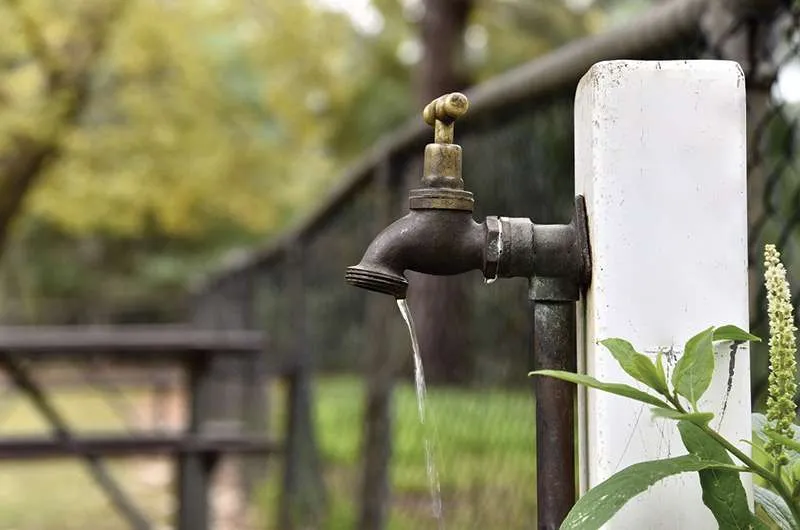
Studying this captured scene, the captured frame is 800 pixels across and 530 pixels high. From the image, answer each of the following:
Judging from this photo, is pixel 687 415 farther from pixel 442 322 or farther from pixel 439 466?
pixel 442 322

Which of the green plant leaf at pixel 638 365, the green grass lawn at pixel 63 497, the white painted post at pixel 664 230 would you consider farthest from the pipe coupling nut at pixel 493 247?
the green grass lawn at pixel 63 497

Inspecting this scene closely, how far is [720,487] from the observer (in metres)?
0.77

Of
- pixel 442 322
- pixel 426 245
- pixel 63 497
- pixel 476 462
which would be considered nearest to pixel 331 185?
pixel 442 322

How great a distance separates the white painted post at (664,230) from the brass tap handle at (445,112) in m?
0.12

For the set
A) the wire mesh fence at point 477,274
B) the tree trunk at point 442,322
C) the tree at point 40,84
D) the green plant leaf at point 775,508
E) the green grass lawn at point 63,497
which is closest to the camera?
the green plant leaf at point 775,508

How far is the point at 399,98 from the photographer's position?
15289 millimetres

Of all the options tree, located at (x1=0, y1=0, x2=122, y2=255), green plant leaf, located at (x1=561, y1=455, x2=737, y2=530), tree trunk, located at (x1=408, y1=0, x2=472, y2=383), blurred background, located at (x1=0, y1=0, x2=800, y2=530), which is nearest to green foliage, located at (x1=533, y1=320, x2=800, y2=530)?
green plant leaf, located at (x1=561, y1=455, x2=737, y2=530)

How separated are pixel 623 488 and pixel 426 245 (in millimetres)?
335

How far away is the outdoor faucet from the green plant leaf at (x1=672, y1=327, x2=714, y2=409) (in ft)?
0.74

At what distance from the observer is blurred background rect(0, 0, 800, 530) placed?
1869 mm

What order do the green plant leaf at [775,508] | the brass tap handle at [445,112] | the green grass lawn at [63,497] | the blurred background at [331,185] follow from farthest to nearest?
the green grass lawn at [63,497] < the blurred background at [331,185] < the brass tap handle at [445,112] < the green plant leaf at [775,508]

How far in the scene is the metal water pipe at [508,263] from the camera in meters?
0.98

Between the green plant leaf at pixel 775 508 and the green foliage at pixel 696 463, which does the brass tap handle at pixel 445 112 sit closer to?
the green foliage at pixel 696 463

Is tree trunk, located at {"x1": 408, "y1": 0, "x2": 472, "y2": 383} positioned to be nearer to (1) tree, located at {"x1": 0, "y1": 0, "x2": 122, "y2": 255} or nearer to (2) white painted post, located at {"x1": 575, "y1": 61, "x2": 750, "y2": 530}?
(2) white painted post, located at {"x1": 575, "y1": 61, "x2": 750, "y2": 530}
